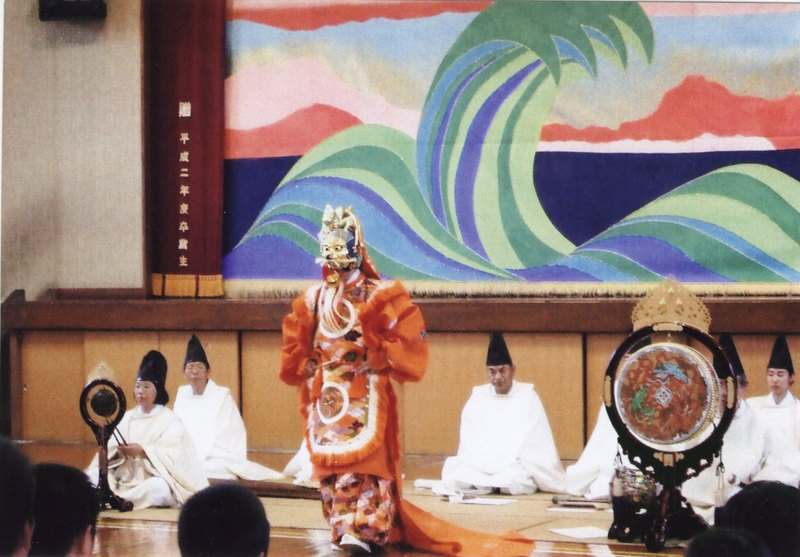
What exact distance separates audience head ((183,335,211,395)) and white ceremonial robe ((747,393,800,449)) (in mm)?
3930

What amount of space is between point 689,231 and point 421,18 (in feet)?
9.80

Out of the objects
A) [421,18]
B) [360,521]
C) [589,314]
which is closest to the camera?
[360,521]

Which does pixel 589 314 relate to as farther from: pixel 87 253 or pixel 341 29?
pixel 87 253

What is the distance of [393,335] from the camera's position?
6.41m

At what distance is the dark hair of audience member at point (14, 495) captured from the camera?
8.11ft

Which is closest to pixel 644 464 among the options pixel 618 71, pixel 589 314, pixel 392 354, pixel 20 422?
pixel 392 354

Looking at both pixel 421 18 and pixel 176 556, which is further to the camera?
pixel 421 18

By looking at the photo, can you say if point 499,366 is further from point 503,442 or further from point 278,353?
point 278,353

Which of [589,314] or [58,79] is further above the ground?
[58,79]

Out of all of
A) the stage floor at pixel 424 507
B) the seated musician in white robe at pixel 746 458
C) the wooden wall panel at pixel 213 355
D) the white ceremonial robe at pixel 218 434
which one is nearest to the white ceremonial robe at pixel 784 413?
the seated musician in white robe at pixel 746 458

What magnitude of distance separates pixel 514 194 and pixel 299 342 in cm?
458

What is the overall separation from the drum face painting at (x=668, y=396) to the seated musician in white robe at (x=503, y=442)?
7.52 feet

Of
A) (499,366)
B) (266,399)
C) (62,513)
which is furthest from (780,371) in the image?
(62,513)

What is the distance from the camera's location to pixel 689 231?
10.4 meters
